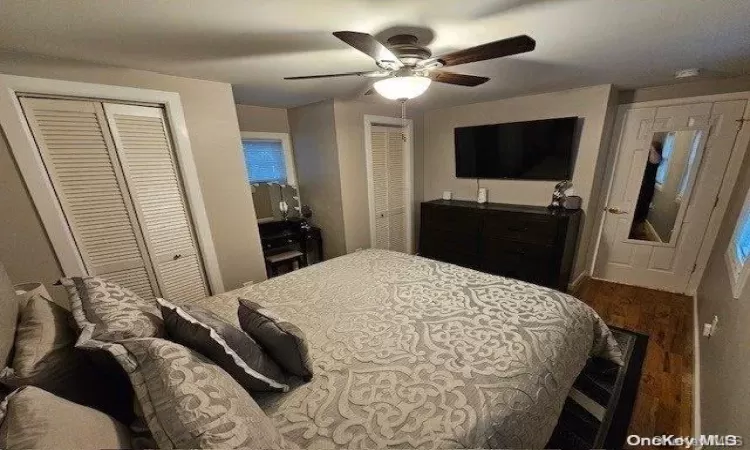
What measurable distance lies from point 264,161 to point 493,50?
9.60 ft

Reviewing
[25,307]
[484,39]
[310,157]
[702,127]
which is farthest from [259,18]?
[702,127]

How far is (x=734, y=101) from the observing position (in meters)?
2.41

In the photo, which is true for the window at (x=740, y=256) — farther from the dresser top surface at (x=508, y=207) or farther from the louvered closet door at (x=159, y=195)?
the louvered closet door at (x=159, y=195)

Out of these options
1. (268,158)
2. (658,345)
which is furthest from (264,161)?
(658,345)

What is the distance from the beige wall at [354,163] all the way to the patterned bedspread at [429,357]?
1.43 metres

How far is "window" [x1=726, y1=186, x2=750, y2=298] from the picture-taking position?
4.62 feet

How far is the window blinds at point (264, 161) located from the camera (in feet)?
10.7

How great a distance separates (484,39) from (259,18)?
1.19m

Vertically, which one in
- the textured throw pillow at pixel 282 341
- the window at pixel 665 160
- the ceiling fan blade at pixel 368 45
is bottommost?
the textured throw pillow at pixel 282 341

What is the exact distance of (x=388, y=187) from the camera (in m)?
3.62

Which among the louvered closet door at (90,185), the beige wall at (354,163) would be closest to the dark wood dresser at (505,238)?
the beige wall at (354,163)

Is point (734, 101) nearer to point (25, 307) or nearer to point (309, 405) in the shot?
point (309, 405)

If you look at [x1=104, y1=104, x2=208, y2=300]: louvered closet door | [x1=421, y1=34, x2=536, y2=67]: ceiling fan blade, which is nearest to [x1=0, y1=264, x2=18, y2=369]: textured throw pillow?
[x1=104, y1=104, x2=208, y2=300]: louvered closet door

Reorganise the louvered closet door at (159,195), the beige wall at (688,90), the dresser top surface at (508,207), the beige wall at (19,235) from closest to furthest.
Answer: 1. the beige wall at (19,235)
2. the louvered closet door at (159,195)
3. the beige wall at (688,90)
4. the dresser top surface at (508,207)
